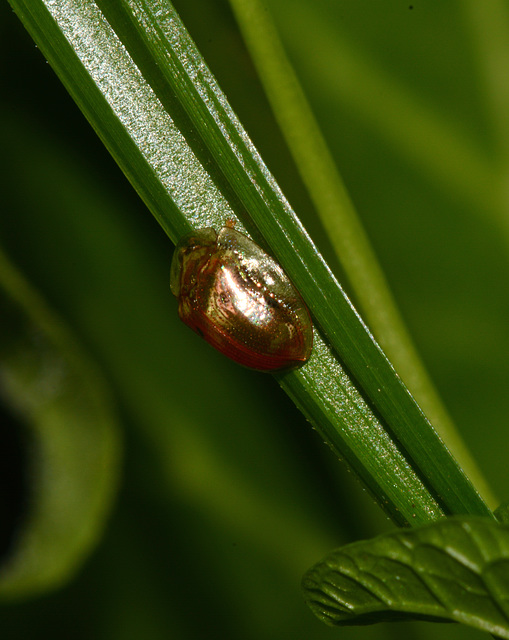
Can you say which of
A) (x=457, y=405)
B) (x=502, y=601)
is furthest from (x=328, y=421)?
(x=457, y=405)

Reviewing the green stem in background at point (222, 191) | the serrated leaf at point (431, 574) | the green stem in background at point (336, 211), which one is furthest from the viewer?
the green stem in background at point (336, 211)

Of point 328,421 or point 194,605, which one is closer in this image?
point 328,421

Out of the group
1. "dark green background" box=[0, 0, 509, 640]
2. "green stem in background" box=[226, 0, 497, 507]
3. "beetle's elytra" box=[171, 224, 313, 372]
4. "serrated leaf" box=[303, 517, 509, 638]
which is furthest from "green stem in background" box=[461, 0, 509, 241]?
"serrated leaf" box=[303, 517, 509, 638]

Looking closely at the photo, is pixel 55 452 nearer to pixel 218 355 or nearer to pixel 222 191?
pixel 218 355

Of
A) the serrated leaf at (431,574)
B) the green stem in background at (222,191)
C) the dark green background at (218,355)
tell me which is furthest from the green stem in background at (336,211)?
the serrated leaf at (431,574)

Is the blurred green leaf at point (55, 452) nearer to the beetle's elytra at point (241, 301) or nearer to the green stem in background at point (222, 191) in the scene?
the beetle's elytra at point (241, 301)

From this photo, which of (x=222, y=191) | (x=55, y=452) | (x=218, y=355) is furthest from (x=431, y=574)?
(x=55, y=452)

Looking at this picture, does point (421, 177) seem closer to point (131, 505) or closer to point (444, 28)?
point (444, 28)
